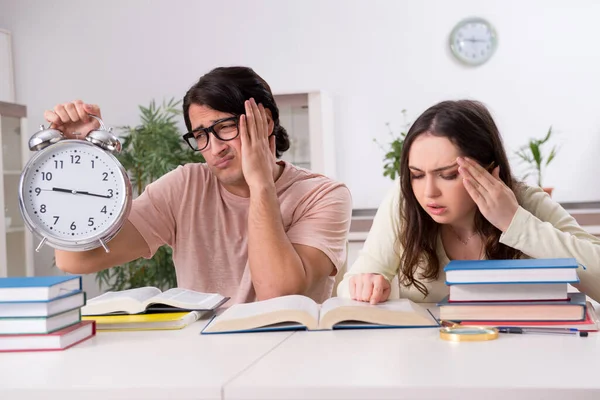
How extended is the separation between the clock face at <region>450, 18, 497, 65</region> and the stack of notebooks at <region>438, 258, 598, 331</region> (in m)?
3.76

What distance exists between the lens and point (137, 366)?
119 centimetres

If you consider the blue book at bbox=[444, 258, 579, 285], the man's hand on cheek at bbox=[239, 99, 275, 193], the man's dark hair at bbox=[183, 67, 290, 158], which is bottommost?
the blue book at bbox=[444, 258, 579, 285]

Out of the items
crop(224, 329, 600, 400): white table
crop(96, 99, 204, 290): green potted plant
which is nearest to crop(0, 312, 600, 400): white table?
crop(224, 329, 600, 400): white table

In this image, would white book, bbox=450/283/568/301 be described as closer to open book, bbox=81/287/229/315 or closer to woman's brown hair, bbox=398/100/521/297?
woman's brown hair, bbox=398/100/521/297

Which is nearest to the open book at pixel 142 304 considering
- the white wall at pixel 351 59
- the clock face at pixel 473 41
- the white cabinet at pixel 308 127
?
the white cabinet at pixel 308 127

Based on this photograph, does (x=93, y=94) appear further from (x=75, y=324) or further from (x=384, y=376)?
(x=384, y=376)

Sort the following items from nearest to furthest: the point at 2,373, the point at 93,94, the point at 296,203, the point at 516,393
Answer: the point at 516,393 → the point at 2,373 → the point at 296,203 → the point at 93,94

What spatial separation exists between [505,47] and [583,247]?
3541 millimetres

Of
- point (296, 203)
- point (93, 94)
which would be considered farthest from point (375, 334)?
point (93, 94)

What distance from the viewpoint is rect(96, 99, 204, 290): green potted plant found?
499cm

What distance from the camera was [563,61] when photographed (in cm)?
485

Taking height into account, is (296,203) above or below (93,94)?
below

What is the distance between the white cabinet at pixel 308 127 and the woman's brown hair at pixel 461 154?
2.90 meters

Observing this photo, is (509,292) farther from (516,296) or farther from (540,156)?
(540,156)
